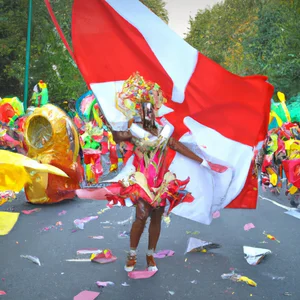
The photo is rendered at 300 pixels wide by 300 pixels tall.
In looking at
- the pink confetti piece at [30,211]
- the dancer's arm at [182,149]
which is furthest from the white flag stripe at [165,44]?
the pink confetti piece at [30,211]

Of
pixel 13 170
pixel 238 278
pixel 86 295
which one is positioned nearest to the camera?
pixel 13 170

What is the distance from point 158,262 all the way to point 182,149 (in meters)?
1.15

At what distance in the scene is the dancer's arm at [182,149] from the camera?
490cm

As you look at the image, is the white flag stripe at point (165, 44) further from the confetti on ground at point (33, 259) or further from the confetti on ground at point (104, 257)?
the confetti on ground at point (33, 259)

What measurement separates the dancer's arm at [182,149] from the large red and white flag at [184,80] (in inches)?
11.1

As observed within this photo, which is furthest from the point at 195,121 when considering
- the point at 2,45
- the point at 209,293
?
the point at 2,45

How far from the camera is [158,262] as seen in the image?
198 inches

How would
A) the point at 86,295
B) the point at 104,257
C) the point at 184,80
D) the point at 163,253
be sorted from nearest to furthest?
the point at 86,295, the point at 104,257, the point at 163,253, the point at 184,80

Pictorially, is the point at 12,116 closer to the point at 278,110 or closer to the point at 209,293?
the point at 278,110

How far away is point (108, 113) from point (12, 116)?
24.0ft

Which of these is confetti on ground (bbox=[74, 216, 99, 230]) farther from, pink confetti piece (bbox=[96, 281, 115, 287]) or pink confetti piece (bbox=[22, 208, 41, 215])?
pink confetti piece (bbox=[96, 281, 115, 287])

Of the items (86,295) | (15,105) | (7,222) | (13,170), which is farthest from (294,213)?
(15,105)

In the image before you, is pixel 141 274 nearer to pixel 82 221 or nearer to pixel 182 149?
pixel 182 149

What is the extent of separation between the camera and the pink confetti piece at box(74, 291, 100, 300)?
410 cm
